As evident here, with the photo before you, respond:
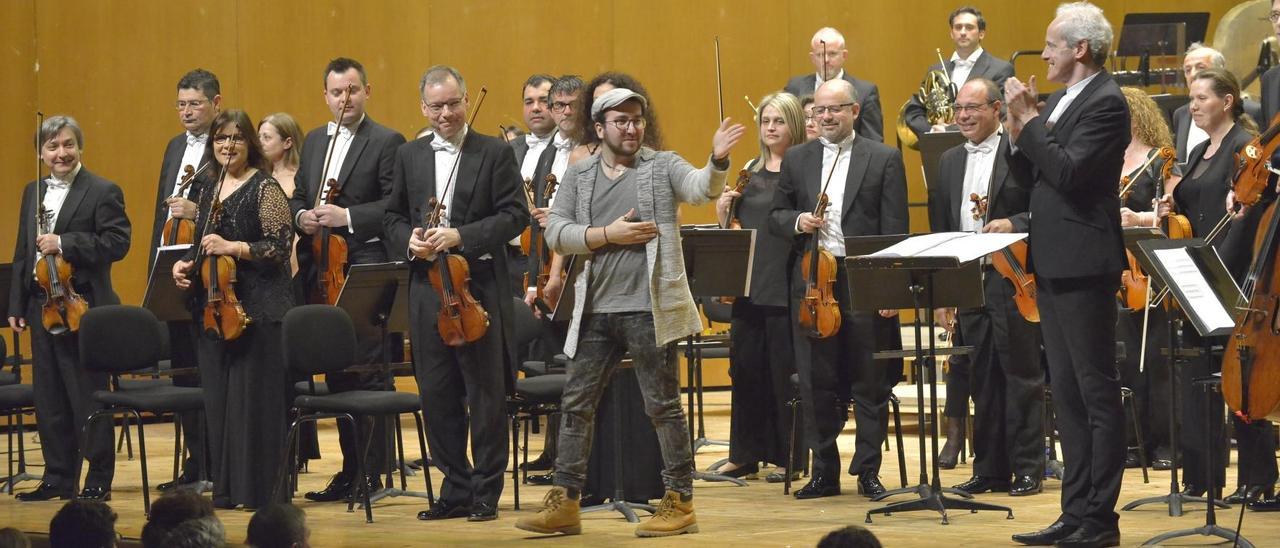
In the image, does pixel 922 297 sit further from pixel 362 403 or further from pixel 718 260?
pixel 362 403

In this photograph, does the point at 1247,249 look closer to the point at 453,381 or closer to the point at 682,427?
the point at 682,427

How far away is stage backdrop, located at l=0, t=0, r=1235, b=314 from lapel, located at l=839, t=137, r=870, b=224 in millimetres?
4228

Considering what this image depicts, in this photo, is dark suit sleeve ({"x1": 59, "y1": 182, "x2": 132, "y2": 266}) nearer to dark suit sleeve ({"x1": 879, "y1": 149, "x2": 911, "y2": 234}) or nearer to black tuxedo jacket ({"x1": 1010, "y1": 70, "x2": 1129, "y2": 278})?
dark suit sleeve ({"x1": 879, "y1": 149, "x2": 911, "y2": 234})

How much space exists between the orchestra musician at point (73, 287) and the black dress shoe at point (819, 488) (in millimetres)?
2702

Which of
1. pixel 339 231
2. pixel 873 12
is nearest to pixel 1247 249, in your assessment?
pixel 339 231

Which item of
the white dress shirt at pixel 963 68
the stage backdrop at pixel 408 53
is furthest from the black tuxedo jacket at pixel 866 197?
the stage backdrop at pixel 408 53

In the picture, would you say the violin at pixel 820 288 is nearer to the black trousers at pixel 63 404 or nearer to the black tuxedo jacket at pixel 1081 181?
the black tuxedo jacket at pixel 1081 181

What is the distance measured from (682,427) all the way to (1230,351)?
5.34ft

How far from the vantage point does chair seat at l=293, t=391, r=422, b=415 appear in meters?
5.77

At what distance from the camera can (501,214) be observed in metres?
5.82

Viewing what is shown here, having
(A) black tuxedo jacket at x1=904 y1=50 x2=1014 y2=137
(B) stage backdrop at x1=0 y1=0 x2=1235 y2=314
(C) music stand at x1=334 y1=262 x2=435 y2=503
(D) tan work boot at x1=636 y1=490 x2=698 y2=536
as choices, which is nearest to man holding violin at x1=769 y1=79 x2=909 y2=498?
(D) tan work boot at x1=636 y1=490 x2=698 y2=536

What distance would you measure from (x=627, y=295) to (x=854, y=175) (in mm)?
1555

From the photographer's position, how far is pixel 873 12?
37.0 feet

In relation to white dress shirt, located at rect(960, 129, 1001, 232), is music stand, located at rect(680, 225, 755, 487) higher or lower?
lower
